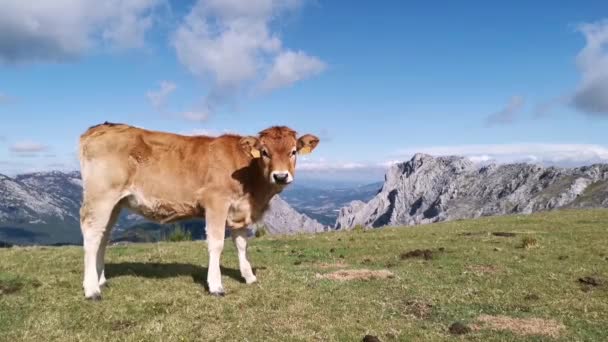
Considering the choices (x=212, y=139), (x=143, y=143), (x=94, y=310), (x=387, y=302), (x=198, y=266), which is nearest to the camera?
(x=94, y=310)

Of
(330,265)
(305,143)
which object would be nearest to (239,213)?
(305,143)

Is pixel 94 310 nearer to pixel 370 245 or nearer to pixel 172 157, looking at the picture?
pixel 172 157

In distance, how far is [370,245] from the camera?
73.0 feet

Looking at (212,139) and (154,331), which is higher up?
(212,139)

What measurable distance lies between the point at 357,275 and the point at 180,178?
19.4 feet

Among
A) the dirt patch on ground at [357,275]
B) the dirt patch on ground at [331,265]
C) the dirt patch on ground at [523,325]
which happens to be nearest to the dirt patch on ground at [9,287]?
the dirt patch on ground at [357,275]

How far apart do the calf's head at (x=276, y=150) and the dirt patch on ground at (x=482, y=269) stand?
22.1 feet

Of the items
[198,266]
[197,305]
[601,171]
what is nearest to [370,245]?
[198,266]

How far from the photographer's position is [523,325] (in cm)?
1038

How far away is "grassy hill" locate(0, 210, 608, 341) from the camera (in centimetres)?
1009

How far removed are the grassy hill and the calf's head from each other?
3.05 metres

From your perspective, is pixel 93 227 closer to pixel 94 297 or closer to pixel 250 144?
pixel 94 297

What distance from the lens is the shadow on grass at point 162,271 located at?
15.2 m

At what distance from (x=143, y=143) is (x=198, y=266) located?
18.1ft
